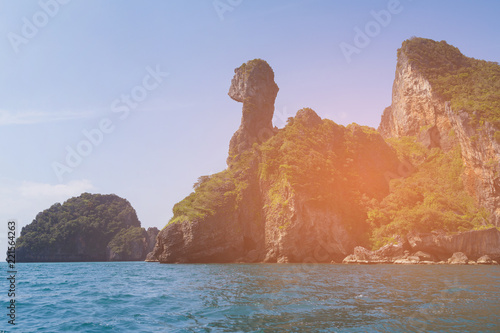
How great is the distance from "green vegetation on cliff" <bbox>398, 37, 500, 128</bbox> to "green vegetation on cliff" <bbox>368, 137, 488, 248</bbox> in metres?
10.7

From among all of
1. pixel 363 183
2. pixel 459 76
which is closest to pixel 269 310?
pixel 363 183

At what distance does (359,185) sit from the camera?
67.5m

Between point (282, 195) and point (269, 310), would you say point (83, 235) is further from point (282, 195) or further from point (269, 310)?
point (269, 310)

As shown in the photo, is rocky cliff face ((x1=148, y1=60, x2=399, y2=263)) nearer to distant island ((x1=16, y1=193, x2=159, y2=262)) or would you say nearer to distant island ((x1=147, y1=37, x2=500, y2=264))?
distant island ((x1=147, y1=37, x2=500, y2=264))

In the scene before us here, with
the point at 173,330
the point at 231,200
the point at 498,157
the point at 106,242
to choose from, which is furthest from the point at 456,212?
the point at 106,242

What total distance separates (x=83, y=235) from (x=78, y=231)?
2268mm

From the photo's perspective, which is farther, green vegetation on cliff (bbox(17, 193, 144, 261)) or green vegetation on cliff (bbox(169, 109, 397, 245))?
green vegetation on cliff (bbox(17, 193, 144, 261))

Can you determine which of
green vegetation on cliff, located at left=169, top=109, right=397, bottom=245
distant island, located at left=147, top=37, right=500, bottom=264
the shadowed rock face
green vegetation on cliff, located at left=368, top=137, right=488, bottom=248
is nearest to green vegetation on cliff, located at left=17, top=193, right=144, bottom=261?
the shadowed rock face

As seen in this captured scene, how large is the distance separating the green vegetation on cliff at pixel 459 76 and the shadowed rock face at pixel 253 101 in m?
38.5

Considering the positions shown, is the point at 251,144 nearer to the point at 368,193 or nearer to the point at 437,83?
the point at 368,193

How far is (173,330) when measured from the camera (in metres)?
9.67

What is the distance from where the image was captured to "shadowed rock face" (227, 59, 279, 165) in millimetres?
76062

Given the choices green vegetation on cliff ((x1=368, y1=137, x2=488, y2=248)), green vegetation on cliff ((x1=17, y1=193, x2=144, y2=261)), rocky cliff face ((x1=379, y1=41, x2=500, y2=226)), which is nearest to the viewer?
green vegetation on cliff ((x1=368, y1=137, x2=488, y2=248))

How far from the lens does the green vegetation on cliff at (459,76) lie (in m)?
54.9
